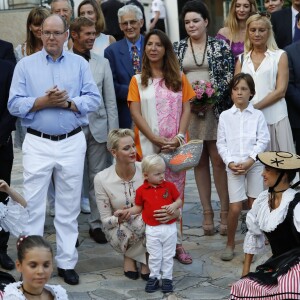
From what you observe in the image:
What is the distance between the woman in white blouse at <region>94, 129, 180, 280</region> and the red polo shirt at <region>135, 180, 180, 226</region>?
0.19 m

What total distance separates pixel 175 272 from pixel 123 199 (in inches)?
30.8

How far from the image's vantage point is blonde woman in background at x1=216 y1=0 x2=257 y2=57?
8492 mm

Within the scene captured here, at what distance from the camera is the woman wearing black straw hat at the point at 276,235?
5.44 meters

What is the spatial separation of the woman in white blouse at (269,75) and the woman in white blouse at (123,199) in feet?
4.90

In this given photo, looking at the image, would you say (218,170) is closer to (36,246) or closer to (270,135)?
(270,135)

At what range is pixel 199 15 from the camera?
8078 mm

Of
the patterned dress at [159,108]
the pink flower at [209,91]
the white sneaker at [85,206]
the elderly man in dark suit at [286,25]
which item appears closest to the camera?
the patterned dress at [159,108]

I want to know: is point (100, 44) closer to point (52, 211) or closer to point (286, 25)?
point (52, 211)

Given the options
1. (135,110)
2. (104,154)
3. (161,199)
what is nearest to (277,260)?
(161,199)

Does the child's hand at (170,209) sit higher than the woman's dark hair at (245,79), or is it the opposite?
the woman's dark hair at (245,79)

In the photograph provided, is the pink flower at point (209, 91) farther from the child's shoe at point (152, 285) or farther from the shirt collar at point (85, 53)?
the child's shoe at point (152, 285)

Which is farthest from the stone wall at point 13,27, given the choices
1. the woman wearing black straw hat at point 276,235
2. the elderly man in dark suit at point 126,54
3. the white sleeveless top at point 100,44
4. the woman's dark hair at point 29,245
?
the woman's dark hair at point 29,245

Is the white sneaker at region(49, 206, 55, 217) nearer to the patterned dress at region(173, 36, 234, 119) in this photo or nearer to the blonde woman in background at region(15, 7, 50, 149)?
the blonde woman in background at region(15, 7, 50, 149)

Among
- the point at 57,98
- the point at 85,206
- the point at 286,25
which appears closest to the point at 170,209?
the point at 57,98
